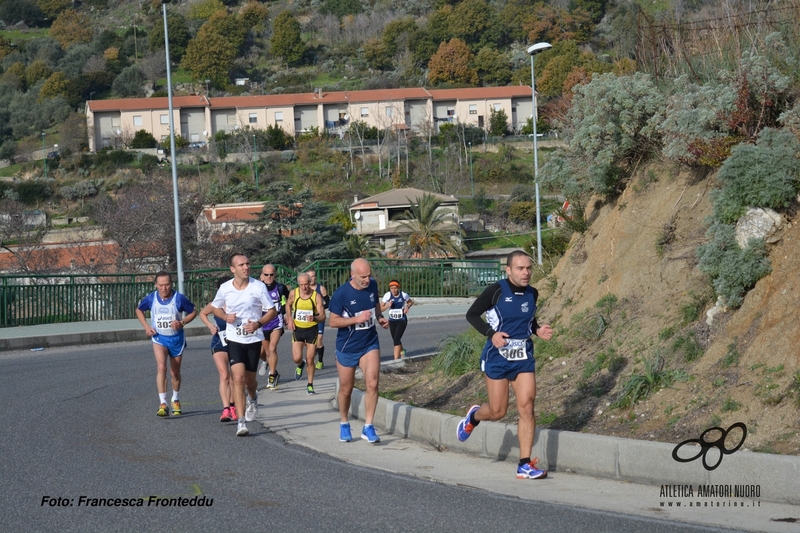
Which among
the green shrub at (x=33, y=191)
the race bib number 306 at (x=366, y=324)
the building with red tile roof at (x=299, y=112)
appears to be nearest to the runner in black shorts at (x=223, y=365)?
the race bib number 306 at (x=366, y=324)

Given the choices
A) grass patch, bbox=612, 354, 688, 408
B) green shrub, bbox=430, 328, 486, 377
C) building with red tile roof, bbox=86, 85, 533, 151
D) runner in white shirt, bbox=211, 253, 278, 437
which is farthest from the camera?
building with red tile roof, bbox=86, 85, 533, 151

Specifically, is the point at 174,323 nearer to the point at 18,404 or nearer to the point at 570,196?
the point at 18,404

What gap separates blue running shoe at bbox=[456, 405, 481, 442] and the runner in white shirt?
277 centimetres

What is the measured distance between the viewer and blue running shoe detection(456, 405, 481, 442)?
28.0ft

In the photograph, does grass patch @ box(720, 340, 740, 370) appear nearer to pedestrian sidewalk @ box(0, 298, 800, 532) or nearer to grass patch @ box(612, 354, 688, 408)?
grass patch @ box(612, 354, 688, 408)

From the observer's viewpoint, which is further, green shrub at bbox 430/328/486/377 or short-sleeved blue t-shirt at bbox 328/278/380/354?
green shrub at bbox 430/328/486/377

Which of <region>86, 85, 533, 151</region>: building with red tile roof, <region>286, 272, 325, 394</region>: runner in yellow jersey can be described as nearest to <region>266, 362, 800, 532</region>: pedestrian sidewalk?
<region>286, 272, 325, 394</region>: runner in yellow jersey

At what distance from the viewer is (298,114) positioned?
104750 mm

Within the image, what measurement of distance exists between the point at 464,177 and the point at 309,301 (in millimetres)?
71894

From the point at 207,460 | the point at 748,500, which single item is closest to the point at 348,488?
the point at 207,460

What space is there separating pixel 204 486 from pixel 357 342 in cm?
259

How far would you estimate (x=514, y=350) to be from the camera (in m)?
8.02

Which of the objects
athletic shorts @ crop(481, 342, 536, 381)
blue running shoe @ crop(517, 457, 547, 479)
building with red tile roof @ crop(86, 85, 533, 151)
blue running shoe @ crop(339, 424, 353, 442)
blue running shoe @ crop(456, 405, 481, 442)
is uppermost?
building with red tile roof @ crop(86, 85, 533, 151)

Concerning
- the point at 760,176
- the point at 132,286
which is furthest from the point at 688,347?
the point at 132,286
